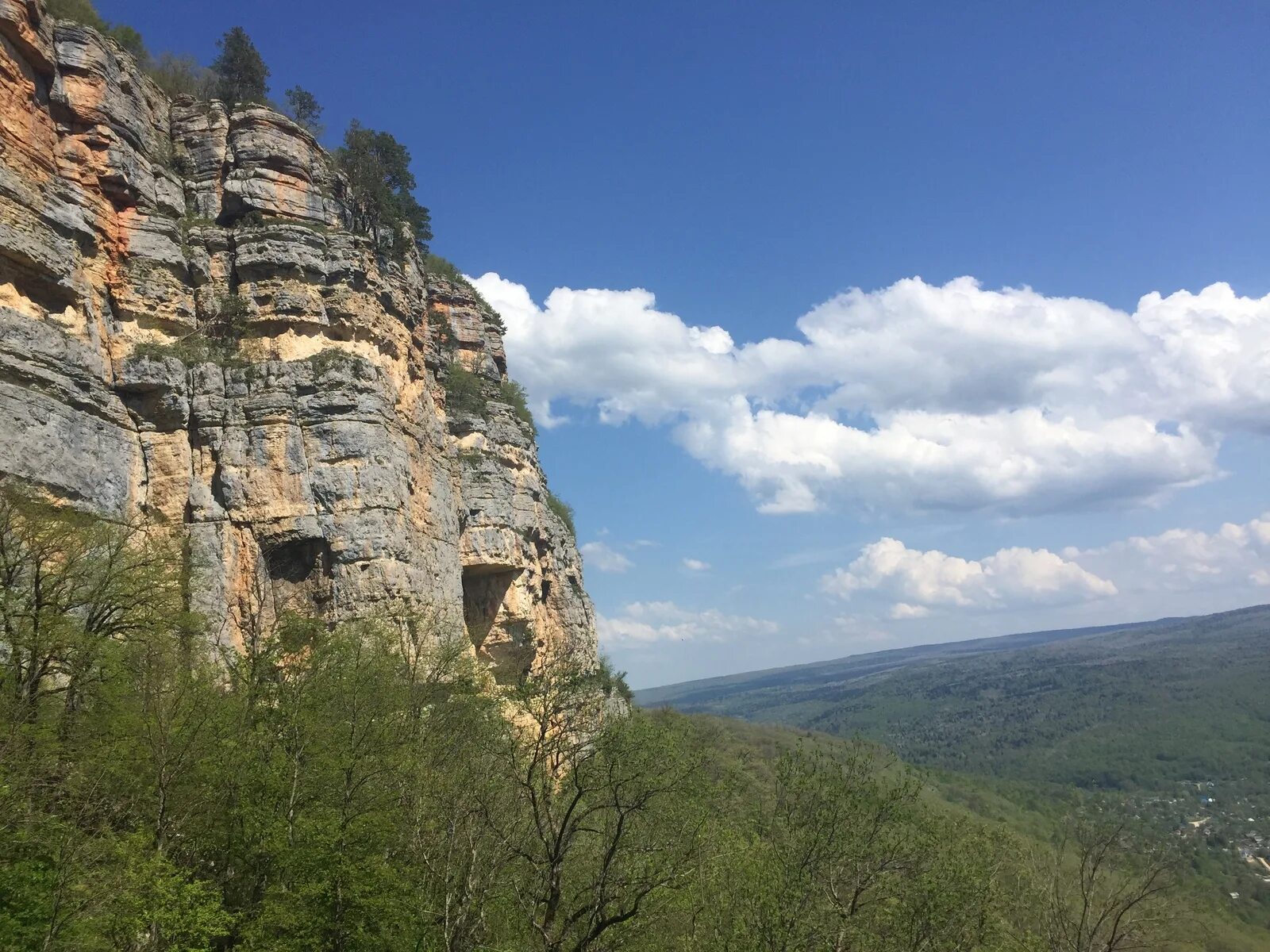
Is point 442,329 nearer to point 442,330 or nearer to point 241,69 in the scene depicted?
point 442,330

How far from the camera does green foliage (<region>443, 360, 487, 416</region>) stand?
47344 mm

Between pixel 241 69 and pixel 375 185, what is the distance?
8.75 m

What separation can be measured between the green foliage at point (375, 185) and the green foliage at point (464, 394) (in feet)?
26.4

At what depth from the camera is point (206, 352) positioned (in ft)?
109

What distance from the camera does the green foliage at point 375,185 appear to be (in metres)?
44.8

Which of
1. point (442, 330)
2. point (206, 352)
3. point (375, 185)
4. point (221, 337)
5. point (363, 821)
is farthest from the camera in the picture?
point (442, 330)

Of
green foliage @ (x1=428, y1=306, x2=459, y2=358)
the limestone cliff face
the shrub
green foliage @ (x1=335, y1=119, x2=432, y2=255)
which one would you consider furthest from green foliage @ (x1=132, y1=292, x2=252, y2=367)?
the shrub

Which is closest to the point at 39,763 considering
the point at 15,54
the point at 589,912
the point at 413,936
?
the point at 413,936

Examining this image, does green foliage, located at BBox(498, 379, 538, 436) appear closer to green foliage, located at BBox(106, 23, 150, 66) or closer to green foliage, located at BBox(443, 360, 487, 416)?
green foliage, located at BBox(443, 360, 487, 416)

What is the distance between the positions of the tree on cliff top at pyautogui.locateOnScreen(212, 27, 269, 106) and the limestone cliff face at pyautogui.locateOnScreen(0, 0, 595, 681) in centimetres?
517

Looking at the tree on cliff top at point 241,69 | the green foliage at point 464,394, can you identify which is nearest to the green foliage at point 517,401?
the green foliage at point 464,394

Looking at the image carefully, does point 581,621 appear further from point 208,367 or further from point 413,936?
point 413,936

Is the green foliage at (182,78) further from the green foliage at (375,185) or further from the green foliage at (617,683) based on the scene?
the green foliage at (617,683)

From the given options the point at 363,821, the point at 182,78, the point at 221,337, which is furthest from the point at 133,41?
the point at 363,821
